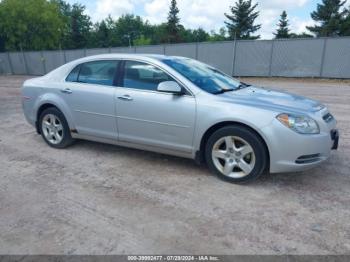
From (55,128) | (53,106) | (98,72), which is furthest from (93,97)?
(55,128)

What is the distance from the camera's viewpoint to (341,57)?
15.7 meters

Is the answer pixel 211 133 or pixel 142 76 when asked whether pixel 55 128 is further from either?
pixel 211 133

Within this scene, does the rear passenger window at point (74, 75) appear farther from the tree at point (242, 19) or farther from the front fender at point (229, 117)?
the tree at point (242, 19)

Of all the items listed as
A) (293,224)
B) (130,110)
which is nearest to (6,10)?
(130,110)

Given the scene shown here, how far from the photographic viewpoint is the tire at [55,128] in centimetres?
471

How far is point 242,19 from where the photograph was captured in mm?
45594

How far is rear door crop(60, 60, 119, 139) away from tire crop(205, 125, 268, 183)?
154 cm

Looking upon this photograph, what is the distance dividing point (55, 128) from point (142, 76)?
1.91 meters

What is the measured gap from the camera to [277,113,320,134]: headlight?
3.11m

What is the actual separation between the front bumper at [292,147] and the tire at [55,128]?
10.5 feet

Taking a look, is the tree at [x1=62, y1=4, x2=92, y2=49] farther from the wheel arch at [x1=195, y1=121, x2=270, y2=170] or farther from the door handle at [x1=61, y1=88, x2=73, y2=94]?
the wheel arch at [x1=195, y1=121, x2=270, y2=170]

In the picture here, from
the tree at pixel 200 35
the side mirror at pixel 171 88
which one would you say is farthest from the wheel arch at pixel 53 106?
the tree at pixel 200 35

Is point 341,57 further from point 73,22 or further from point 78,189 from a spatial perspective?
point 73,22

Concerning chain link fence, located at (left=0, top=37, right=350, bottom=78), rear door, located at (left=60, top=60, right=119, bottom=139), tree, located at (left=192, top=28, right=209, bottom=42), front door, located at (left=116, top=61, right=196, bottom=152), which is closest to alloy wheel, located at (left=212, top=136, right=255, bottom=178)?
front door, located at (left=116, top=61, right=196, bottom=152)
